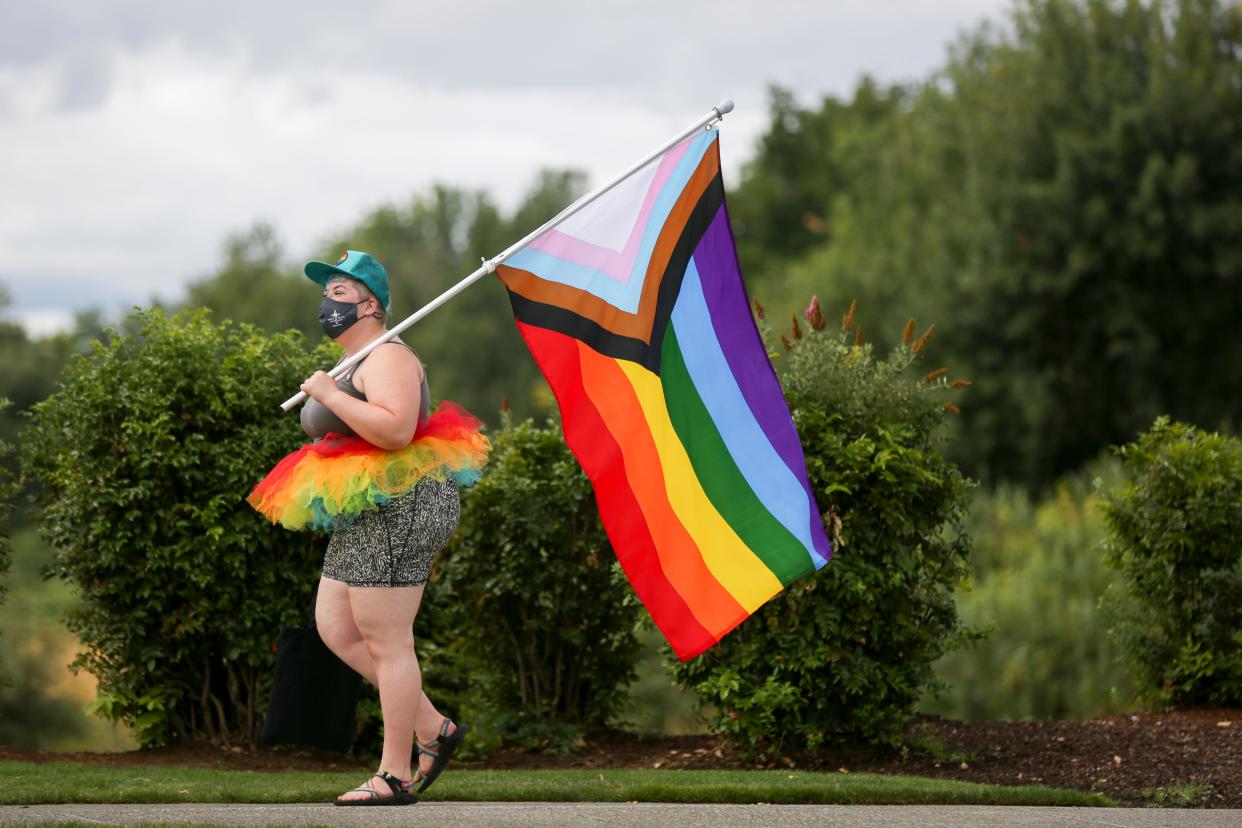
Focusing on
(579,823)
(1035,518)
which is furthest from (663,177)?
(1035,518)

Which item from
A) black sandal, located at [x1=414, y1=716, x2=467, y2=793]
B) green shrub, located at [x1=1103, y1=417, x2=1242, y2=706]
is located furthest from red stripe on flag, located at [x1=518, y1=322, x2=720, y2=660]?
green shrub, located at [x1=1103, y1=417, x2=1242, y2=706]

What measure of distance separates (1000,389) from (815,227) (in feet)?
50.5

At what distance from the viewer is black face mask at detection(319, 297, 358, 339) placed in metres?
5.97

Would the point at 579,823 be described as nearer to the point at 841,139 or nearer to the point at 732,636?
the point at 732,636

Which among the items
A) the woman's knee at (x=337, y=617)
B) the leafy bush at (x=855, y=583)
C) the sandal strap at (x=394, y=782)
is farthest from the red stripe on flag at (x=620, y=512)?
the leafy bush at (x=855, y=583)

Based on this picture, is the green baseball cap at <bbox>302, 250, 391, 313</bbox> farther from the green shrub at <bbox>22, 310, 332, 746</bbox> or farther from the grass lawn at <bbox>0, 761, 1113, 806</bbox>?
the green shrub at <bbox>22, 310, 332, 746</bbox>

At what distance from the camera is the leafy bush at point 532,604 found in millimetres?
9289

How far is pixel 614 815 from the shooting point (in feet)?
19.4

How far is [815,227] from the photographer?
42.2 m

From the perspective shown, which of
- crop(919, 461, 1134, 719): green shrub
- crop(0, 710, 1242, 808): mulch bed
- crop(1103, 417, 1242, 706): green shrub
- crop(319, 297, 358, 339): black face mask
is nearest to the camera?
crop(319, 297, 358, 339): black face mask

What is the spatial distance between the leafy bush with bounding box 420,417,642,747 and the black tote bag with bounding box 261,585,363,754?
302 centimetres

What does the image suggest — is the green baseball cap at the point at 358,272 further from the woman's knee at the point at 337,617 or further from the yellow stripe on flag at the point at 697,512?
the woman's knee at the point at 337,617

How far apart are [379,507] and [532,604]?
3.90m

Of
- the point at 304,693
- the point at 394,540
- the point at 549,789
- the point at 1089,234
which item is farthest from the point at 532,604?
the point at 1089,234
